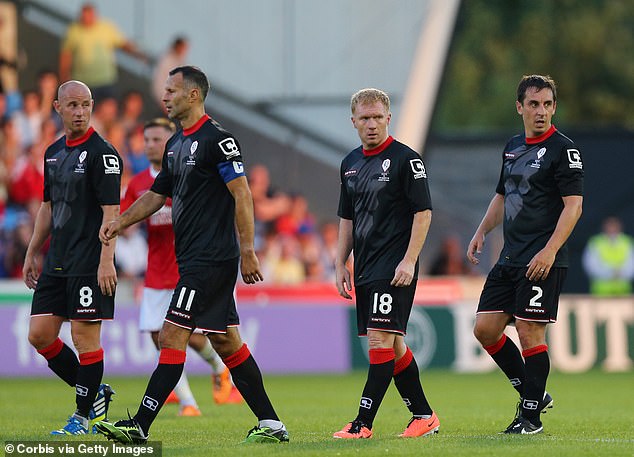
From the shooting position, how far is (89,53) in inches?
868

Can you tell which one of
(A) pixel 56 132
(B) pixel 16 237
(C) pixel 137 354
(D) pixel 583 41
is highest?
(D) pixel 583 41

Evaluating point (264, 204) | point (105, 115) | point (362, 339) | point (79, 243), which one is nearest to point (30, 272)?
point (79, 243)

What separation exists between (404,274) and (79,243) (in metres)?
2.46

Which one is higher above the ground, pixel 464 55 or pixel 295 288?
pixel 464 55

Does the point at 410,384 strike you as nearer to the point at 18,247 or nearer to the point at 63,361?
the point at 63,361

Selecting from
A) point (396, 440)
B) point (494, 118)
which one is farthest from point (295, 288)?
point (494, 118)

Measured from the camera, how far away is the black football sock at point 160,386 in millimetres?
8586

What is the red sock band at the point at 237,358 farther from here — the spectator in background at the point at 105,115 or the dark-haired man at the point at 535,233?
the spectator in background at the point at 105,115

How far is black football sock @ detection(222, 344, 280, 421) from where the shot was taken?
9000 millimetres

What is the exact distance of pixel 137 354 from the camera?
1834 centimetres

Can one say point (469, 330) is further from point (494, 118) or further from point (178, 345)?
point (494, 118)

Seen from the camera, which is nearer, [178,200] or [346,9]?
[178,200]

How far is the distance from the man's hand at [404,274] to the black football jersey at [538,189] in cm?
89

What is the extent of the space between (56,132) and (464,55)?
25.8 m
